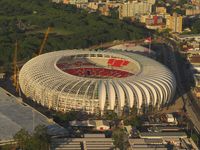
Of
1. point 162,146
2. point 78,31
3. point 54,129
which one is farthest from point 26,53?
point 162,146

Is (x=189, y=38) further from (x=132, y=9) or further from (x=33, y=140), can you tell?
(x=33, y=140)

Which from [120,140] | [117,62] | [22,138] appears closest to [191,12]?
[117,62]

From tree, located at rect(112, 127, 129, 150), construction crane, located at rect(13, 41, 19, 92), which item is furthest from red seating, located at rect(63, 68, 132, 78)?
tree, located at rect(112, 127, 129, 150)

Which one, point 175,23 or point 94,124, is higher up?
point 175,23

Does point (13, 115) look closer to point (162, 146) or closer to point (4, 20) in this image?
point (162, 146)

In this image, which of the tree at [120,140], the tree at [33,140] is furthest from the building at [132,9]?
the tree at [33,140]

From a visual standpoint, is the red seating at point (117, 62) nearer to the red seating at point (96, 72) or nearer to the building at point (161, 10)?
the red seating at point (96, 72)
